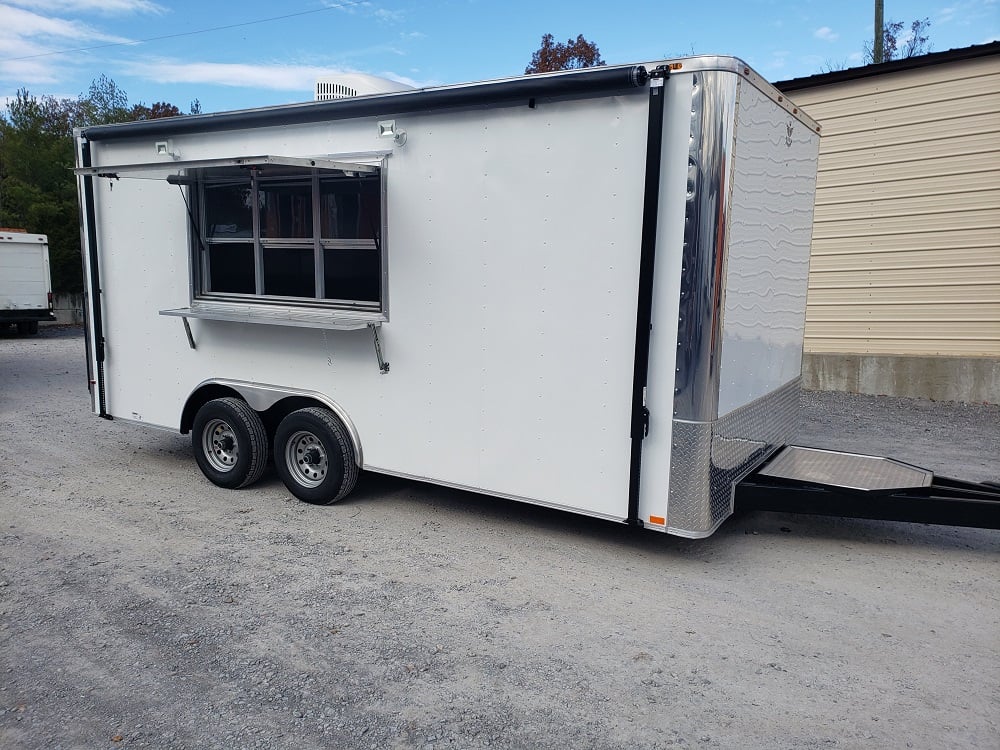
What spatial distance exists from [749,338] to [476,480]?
1852 millimetres

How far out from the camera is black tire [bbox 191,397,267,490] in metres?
5.82

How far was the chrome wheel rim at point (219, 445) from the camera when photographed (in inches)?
239

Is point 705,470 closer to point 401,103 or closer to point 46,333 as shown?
point 401,103

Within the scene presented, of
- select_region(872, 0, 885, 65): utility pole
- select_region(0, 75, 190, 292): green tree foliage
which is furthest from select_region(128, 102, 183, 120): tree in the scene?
select_region(872, 0, 885, 65): utility pole

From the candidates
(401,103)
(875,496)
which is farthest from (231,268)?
(875,496)

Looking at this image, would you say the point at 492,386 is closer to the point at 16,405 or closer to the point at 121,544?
the point at 121,544

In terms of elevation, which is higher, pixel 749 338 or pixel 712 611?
pixel 749 338

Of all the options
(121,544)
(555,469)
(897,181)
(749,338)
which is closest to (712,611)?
(555,469)

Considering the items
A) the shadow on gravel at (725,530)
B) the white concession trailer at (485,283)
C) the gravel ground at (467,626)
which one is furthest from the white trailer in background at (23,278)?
the shadow on gravel at (725,530)

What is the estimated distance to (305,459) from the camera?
568cm

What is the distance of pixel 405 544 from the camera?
4914 millimetres

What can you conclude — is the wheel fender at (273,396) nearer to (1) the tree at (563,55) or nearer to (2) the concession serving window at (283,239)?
(2) the concession serving window at (283,239)

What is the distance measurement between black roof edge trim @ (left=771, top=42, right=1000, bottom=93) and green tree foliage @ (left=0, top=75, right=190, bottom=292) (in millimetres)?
18518

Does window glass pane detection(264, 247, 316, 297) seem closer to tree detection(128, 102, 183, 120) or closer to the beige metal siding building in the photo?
the beige metal siding building
